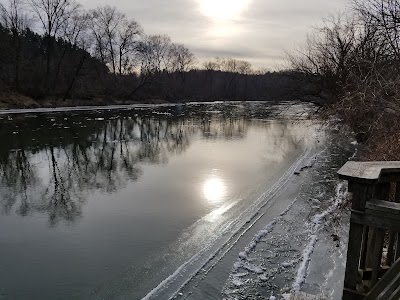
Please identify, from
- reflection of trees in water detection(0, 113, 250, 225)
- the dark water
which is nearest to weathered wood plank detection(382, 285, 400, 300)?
the dark water

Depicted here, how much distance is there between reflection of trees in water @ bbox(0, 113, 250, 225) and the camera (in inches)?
371

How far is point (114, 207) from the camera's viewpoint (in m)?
8.87

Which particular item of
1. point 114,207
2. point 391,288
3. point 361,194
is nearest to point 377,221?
point 361,194

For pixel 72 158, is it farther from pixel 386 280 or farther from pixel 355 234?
pixel 386 280

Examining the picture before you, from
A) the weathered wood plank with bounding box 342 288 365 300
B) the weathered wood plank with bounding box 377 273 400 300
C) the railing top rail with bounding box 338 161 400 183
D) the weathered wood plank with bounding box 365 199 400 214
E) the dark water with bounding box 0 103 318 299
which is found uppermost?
the railing top rail with bounding box 338 161 400 183

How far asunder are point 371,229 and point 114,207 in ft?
22.1

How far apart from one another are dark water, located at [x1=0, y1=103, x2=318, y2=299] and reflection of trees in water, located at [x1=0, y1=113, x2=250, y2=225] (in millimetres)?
40

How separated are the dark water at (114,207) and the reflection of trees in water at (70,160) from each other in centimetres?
4

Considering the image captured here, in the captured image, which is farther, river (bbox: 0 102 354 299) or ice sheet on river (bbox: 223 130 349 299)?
river (bbox: 0 102 354 299)

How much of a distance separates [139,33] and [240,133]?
50.8 m

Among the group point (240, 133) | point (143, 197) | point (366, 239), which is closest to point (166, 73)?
point (240, 133)

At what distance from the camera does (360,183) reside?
2.86 m

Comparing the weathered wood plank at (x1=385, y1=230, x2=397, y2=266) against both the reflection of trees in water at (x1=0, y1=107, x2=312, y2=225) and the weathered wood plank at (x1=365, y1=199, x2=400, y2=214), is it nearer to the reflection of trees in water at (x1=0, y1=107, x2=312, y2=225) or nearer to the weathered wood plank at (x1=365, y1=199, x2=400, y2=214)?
the weathered wood plank at (x1=365, y1=199, x2=400, y2=214)

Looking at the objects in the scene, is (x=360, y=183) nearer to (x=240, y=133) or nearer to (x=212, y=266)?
(x=212, y=266)
